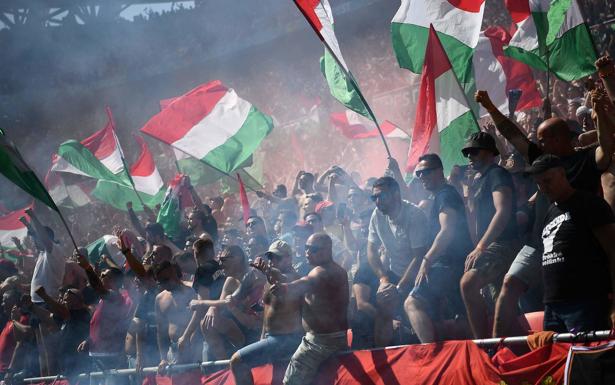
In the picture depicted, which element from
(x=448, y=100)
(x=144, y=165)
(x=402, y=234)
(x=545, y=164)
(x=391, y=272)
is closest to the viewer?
(x=545, y=164)

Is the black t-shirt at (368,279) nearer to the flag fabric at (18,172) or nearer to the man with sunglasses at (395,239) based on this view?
the man with sunglasses at (395,239)

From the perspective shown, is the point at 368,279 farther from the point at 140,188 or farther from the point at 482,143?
the point at 140,188

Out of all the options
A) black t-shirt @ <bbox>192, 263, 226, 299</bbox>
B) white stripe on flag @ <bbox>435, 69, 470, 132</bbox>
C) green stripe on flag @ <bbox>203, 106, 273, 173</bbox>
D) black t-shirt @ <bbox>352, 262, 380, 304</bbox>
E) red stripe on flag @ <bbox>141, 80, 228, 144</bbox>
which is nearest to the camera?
black t-shirt @ <bbox>352, 262, 380, 304</bbox>

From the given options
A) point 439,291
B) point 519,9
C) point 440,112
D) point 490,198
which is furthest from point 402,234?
point 519,9

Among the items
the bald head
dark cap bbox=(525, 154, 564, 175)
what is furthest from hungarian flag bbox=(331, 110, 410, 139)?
dark cap bbox=(525, 154, 564, 175)

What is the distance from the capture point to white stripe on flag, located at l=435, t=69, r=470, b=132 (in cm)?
648

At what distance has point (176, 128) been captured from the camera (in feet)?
32.7

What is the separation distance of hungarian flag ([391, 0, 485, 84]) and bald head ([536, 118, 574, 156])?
2555 millimetres

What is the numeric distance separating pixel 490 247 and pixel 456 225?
0.36 meters

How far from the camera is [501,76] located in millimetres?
8078

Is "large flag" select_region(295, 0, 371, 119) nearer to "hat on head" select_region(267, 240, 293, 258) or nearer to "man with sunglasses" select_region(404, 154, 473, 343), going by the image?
"hat on head" select_region(267, 240, 293, 258)

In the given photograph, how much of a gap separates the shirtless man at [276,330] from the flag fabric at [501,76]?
313cm

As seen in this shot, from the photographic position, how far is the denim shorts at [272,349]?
5.70 meters

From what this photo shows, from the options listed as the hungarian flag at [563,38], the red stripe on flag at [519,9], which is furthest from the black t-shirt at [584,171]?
the red stripe on flag at [519,9]
